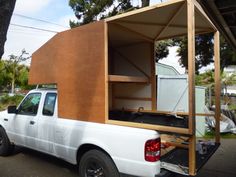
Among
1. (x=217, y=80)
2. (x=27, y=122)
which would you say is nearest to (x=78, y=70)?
(x=27, y=122)

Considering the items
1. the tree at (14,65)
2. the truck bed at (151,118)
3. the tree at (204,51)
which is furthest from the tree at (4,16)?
the tree at (14,65)

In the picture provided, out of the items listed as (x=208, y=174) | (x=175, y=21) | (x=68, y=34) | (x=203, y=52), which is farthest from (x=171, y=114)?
(x=203, y=52)

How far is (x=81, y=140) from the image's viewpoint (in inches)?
182

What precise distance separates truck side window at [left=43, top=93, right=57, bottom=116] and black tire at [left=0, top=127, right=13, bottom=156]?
165cm

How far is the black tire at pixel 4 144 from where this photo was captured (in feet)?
21.4

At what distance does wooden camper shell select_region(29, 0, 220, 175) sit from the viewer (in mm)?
4020

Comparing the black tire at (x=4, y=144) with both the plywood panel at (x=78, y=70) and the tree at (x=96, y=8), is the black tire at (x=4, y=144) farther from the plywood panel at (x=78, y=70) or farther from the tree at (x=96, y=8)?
the tree at (x=96, y=8)

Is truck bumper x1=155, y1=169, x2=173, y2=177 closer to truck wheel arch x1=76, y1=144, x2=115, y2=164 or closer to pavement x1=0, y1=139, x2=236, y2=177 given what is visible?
truck wheel arch x1=76, y1=144, x2=115, y2=164

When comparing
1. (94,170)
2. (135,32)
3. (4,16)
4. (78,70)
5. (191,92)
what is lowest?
(94,170)

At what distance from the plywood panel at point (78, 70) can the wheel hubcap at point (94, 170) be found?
2.31 ft

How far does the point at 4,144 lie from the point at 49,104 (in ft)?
6.26

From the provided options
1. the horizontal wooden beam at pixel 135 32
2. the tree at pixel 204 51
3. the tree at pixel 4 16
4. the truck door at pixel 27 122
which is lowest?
the truck door at pixel 27 122

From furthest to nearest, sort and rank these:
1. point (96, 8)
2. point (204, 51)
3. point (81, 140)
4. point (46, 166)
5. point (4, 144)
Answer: point (204, 51), point (96, 8), point (4, 144), point (46, 166), point (81, 140)

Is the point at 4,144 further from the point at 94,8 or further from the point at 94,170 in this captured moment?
the point at 94,8
